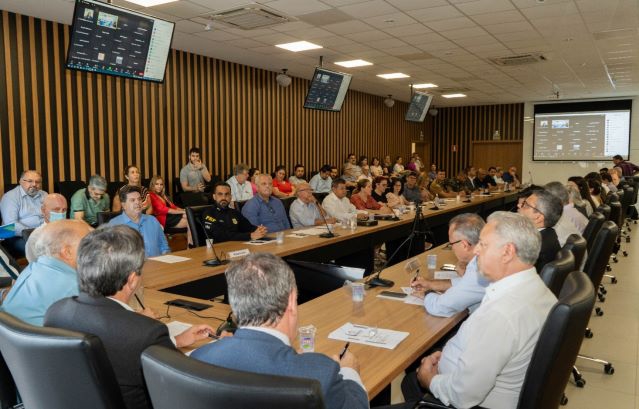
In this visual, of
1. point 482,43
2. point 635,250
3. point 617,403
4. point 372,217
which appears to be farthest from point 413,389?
point 635,250

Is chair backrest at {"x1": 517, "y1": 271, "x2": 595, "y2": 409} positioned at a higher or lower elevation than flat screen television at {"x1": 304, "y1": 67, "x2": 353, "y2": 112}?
lower

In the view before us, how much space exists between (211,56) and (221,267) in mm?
6006

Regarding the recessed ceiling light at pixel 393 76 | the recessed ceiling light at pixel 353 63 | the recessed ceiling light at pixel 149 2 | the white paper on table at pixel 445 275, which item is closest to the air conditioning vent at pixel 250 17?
the recessed ceiling light at pixel 149 2

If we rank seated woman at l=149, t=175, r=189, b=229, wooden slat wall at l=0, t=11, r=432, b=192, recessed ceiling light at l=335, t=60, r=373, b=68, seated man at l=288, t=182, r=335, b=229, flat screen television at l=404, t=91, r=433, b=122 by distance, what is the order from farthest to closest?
1. flat screen television at l=404, t=91, r=433, b=122
2. recessed ceiling light at l=335, t=60, r=373, b=68
3. seated woman at l=149, t=175, r=189, b=229
4. wooden slat wall at l=0, t=11, r=432, b=192
5. seated man at l=288, t=182, r=335, b=229

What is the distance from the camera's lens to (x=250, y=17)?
5965mm

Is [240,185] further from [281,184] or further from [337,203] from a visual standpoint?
[337,203]

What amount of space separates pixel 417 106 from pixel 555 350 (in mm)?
10995

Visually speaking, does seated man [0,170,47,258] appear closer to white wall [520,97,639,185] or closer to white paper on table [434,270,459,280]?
white paper on table [434,270,459,280]

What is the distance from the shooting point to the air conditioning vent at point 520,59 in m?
8.52

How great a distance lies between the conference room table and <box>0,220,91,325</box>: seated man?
50cm

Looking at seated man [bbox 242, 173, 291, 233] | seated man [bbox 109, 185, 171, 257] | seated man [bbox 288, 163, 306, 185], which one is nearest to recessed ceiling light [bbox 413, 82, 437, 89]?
seated man [bbox 288, 163, 306, 185]

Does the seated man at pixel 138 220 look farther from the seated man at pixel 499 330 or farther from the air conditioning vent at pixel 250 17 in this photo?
the seated man at pixel 499 330

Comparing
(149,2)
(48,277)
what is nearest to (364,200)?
(149,2)

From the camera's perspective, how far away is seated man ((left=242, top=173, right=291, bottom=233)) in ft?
18.4
